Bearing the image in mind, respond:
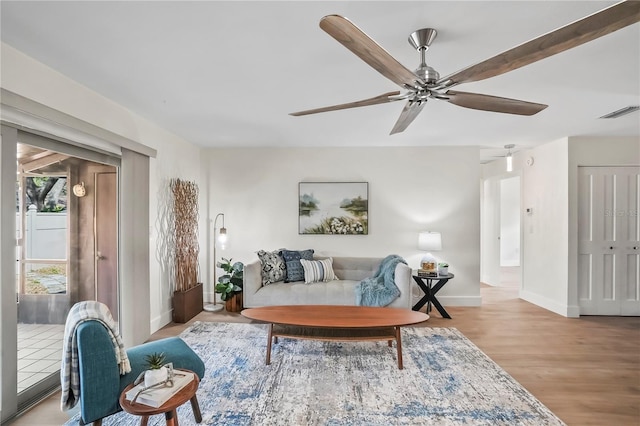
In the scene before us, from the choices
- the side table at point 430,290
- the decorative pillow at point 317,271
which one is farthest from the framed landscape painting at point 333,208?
the side table at point 430,290

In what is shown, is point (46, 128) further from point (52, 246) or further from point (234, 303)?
point (234, 303)

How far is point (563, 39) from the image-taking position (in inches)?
50.4

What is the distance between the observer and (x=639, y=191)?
442 centimetres

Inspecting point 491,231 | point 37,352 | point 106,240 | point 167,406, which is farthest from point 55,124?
point 491,231

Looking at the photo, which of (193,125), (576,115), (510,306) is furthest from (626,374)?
(193,125)

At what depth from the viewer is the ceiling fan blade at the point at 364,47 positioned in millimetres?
1226

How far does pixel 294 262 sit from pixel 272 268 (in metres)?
0.32

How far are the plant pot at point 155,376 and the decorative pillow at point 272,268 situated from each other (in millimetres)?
2698

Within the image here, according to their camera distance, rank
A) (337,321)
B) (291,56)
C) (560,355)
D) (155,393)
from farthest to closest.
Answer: (560,355) < (337,321) < (291,56) < (155,393)

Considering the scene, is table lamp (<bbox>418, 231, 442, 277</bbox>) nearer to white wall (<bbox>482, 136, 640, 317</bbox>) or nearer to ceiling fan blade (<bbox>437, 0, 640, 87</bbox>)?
white wall (<bbox>482, 136, 640, 317</bbox>)

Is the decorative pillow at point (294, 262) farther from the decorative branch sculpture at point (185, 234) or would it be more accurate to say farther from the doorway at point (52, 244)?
the doorway at point (52, 244)

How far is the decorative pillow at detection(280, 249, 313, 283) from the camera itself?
4.54 metres

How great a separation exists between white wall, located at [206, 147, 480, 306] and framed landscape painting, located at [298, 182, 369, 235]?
0.33 ft

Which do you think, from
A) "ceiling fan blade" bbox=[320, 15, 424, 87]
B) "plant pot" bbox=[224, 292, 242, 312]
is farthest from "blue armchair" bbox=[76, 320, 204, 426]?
"plant pot" bbox=[224, 292, 242, 312]
